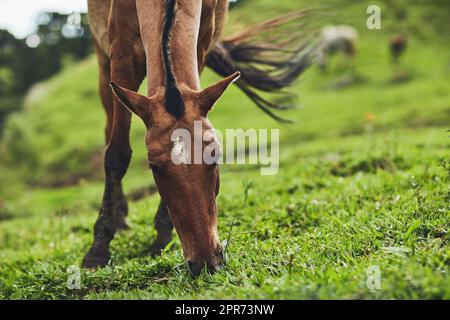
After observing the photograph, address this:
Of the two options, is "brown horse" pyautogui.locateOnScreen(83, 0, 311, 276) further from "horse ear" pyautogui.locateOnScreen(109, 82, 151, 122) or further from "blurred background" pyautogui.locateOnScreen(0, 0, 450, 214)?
"blurred background" pyautogui.locateOnScreen(0, 0, 450, 214)

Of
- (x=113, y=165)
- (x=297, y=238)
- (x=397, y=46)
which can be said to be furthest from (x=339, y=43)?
(x=297, y=238)

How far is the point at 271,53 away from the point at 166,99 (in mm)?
3418

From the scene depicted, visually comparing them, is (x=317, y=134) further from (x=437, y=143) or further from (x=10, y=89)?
(x=10, y=89)

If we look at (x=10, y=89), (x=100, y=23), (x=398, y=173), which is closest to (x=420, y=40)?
(x=398, y=173)

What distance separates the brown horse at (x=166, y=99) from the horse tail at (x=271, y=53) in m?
0.18

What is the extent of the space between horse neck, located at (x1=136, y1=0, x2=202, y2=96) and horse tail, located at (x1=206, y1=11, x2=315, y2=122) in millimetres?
2129

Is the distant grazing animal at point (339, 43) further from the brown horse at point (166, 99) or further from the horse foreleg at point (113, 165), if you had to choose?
the horse foreleg at point (113, 165)

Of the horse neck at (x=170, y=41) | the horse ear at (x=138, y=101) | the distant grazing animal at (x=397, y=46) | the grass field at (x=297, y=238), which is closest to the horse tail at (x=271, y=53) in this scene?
the grass field at (x=297, y=238)

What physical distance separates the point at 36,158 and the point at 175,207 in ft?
66.6

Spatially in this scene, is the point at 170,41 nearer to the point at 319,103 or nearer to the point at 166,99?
the point at 166,99

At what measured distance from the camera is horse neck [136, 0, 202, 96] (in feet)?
11.3

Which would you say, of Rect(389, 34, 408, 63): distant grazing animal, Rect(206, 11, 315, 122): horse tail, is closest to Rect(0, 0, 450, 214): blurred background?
Rect(389, 34, 408, 63): distant grazing animal

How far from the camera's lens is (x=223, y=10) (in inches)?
217

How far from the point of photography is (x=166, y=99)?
3.26m
